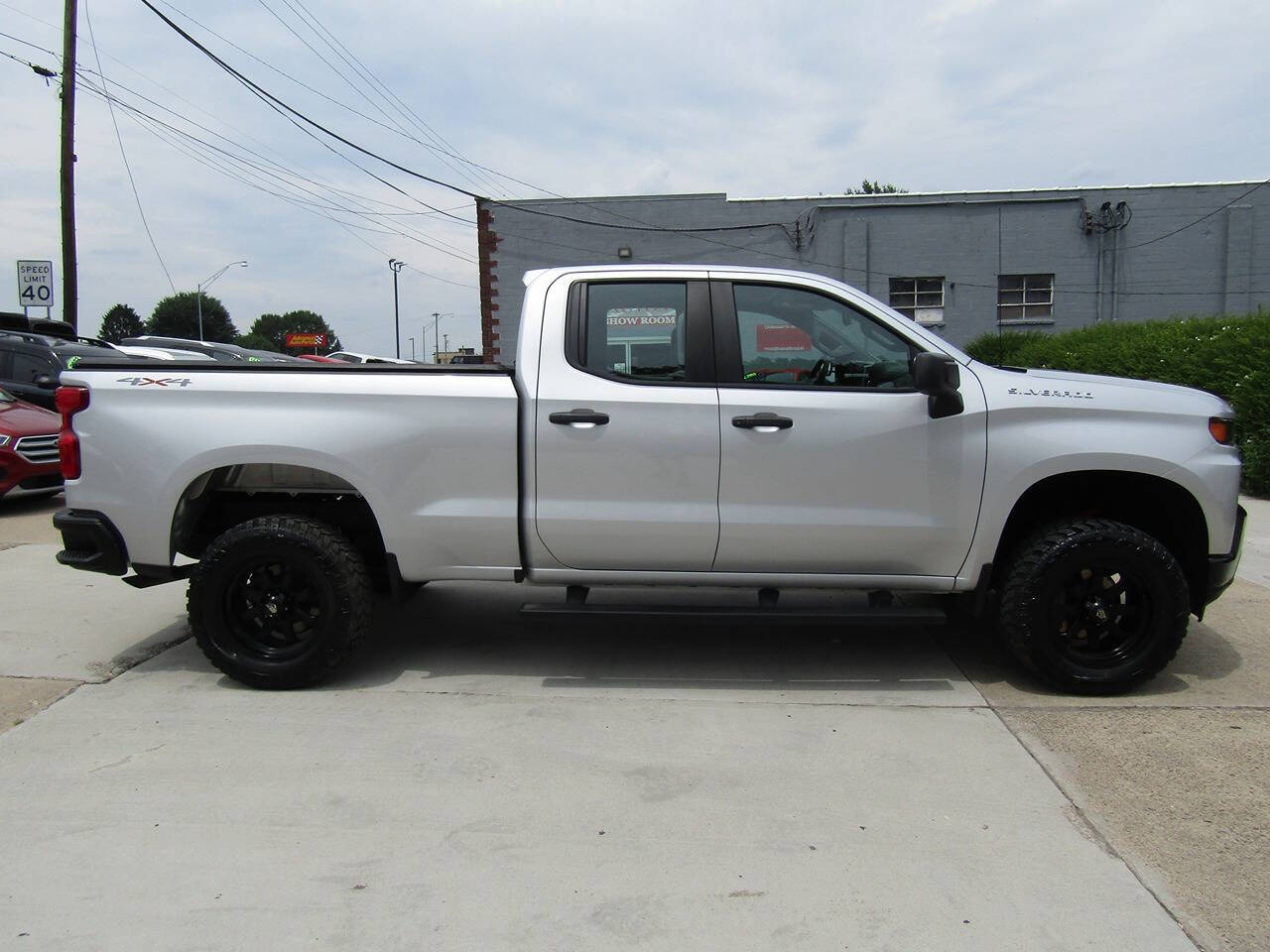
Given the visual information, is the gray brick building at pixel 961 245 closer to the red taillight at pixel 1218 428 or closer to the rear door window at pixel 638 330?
the rear door window at pixel 638 330

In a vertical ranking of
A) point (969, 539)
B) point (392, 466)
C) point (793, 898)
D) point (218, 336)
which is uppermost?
point (218, 336)

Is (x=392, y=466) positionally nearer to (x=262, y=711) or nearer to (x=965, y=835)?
(x=262, y=711)

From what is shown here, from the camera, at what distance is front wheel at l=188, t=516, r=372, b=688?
4543 millimetres

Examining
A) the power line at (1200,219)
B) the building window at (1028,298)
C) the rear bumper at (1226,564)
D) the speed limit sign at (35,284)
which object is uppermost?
the power line at (1200,219)

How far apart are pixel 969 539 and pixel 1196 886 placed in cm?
178

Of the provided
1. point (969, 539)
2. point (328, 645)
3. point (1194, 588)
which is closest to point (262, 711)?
point (328, 645)

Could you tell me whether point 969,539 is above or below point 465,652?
above

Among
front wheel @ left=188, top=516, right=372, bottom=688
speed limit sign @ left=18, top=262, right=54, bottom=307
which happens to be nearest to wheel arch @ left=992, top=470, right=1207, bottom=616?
front wheel @ left=188, top=516, right=372, bottom=688

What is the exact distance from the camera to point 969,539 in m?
4.51

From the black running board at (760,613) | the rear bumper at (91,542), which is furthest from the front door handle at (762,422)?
the rear bumper at (91,542)

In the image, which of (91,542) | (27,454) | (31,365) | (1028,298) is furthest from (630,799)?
(1028,298)

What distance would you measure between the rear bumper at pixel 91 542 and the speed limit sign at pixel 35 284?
1427 centimetres

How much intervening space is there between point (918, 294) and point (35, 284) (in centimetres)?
2067

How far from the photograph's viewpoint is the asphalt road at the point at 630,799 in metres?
2.87
